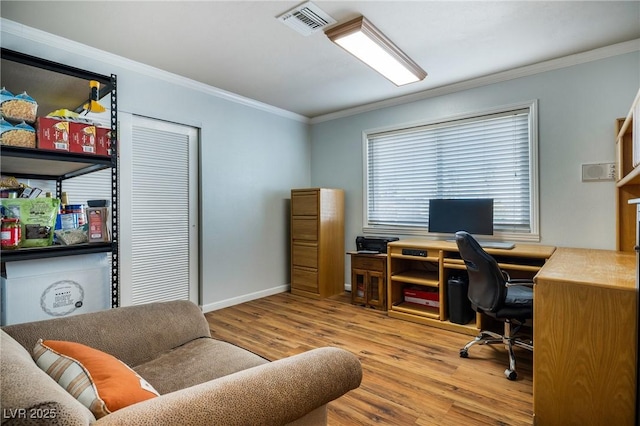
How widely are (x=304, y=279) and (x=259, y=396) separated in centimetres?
358

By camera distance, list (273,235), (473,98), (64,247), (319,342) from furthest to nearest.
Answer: (273,235) → (473,98) → (319,342) → (64,247)

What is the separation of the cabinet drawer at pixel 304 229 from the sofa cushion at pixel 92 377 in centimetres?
329

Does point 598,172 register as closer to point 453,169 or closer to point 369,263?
point 453,169

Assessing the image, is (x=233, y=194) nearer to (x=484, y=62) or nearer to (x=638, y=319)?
(x=484, y=62)

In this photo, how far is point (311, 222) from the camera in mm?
4289

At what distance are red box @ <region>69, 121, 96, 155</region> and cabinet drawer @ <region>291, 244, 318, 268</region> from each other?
113 inches

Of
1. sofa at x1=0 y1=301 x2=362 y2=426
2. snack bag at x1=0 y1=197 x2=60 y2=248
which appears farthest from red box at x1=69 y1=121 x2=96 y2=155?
sofa at x1=0 y1=301 x2=362 y2=426

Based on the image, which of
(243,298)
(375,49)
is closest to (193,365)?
(375,49)

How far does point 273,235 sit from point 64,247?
2.92 m

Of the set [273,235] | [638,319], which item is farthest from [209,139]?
[638,319]

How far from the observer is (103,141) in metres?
1.82

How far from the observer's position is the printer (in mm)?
3947

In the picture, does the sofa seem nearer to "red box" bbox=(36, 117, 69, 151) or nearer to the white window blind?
"red box" bbox=(36, 117, 69, 151)

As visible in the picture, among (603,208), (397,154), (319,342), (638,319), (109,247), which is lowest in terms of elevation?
(319,342)
